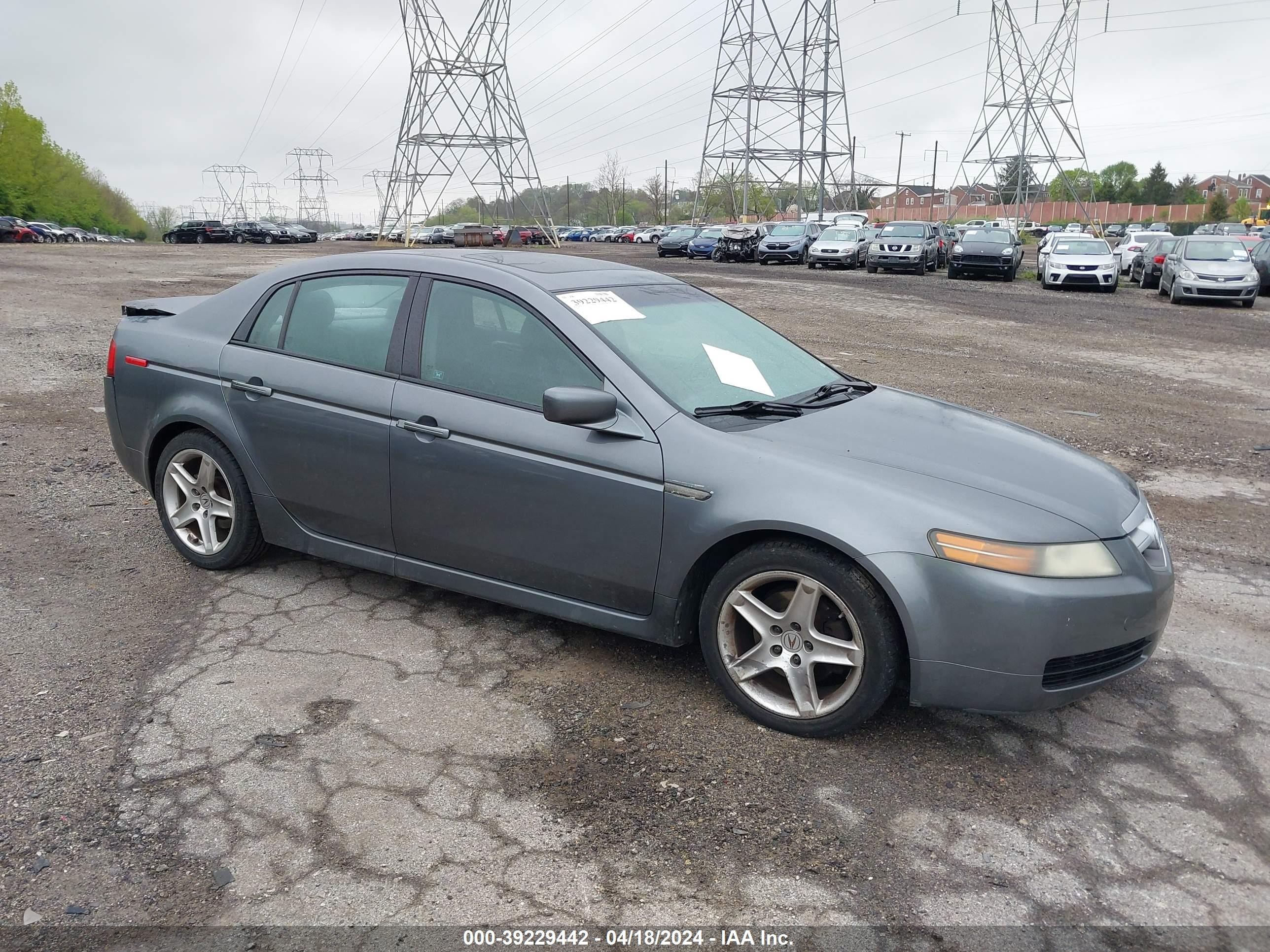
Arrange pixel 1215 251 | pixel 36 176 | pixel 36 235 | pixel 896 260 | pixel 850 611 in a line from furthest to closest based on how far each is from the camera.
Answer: pixel 36 176 < pixel 36 235 < pixel 896 260 < pixel 1215 251 < pixel 850 611

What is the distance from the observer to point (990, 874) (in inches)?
108

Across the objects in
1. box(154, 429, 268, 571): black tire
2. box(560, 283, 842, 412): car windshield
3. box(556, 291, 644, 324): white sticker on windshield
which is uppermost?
box(556, 291, 644, 324): white sticker on windshield

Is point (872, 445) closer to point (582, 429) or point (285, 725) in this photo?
point (582, 429)

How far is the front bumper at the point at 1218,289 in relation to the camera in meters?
20.9

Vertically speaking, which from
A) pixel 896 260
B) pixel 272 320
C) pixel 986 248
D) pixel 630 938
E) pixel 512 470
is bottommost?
pixel 630 938

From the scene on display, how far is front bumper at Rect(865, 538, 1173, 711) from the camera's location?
122 inches

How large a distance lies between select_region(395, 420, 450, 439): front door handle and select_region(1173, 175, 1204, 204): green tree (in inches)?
4849

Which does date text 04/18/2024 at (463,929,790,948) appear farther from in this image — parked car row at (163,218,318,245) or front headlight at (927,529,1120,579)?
parked car row at (163,218,318,245)

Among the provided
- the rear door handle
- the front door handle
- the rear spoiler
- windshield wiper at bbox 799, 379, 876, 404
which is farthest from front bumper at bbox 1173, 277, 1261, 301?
the rear door handle

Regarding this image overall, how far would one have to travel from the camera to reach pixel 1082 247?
24828 mm

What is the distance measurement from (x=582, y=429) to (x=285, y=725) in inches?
57.4

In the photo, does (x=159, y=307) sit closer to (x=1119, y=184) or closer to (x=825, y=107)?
(x=825, y=107)

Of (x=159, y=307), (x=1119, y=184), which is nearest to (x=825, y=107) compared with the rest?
(x=159, y=307)

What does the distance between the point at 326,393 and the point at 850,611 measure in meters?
2.39
